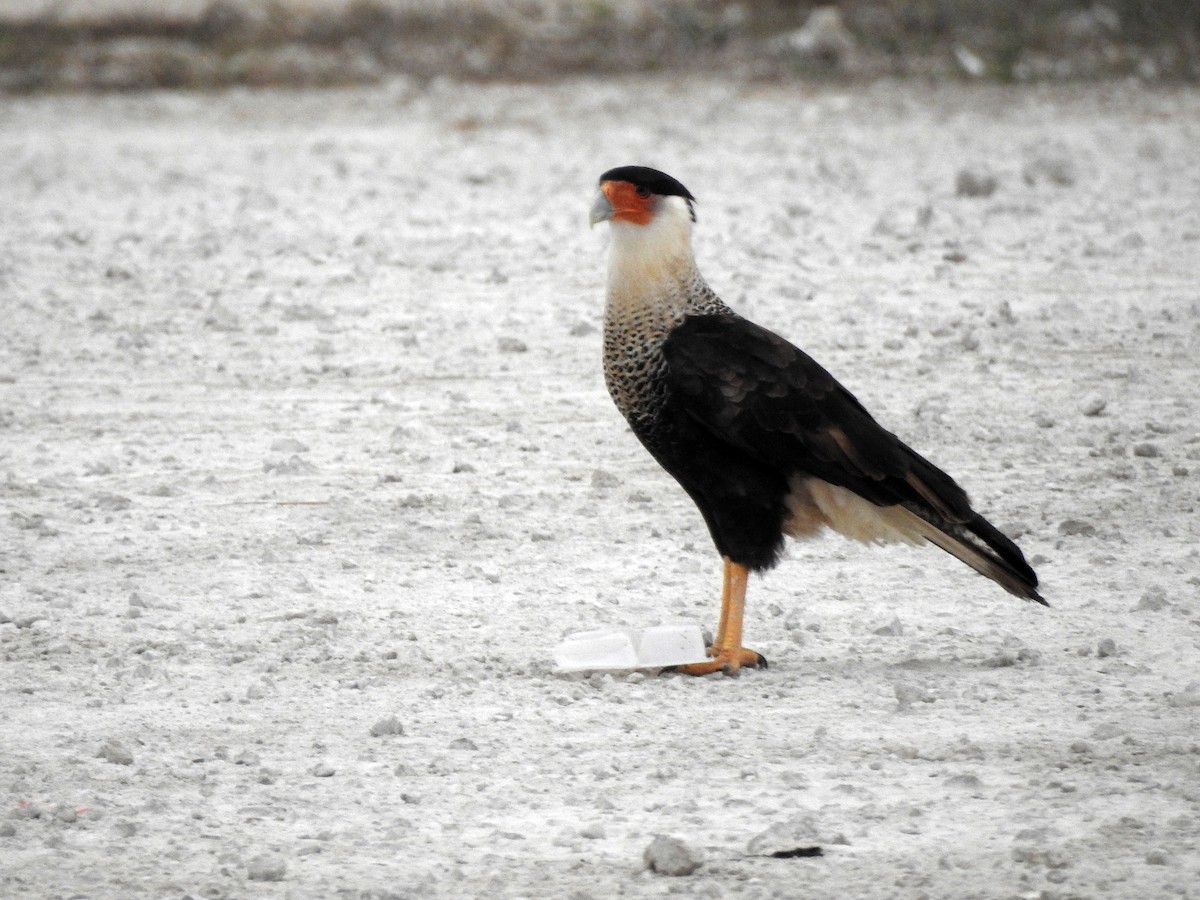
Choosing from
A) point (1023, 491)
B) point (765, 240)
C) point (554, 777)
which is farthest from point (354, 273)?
point (554, 777)

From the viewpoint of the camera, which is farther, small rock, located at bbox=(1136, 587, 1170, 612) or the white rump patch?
small rock, located at bbox=(1136, 587, 1170, 612)

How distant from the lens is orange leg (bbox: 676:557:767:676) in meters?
4.78

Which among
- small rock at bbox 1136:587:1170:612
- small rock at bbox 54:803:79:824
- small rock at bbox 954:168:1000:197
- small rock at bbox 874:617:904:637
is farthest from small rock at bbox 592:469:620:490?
small rock at bbox 954:168:1000:197

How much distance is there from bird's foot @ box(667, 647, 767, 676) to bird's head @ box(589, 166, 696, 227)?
116 cm

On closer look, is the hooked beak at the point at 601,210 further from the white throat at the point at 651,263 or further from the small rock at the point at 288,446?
the small rock at the point at 288,446

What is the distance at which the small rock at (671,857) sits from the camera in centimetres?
360

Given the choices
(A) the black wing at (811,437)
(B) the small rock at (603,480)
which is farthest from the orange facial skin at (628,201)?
(B) the small rock at (603,480)

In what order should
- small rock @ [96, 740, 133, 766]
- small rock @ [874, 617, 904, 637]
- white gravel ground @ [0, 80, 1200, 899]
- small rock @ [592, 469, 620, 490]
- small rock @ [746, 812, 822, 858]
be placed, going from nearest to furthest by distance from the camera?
small rock @ [746, 812, 822, 858], white gravel ground @ [0, 80, 1200, 899], small rock @ [96, 740, 133, 766], small rock @ [874, 617, 904, 637], small rock @ [592, 469, 620, 490]

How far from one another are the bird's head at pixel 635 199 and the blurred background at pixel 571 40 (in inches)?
494

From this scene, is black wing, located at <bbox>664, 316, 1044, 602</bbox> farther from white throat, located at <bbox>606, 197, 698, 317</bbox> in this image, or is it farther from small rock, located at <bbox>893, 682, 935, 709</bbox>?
small rock, located at <bbox>893, 682, 935, 709</bbox>

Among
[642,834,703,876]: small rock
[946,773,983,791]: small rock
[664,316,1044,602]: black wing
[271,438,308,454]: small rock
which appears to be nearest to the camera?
[642,834,703,876]: small rock

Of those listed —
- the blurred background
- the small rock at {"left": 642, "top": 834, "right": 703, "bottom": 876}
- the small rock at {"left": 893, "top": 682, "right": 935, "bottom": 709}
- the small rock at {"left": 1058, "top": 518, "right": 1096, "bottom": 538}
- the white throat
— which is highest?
the blurred background

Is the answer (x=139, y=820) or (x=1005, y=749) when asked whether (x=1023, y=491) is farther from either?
(x=139, y=820)

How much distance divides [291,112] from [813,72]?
5.01 metres
